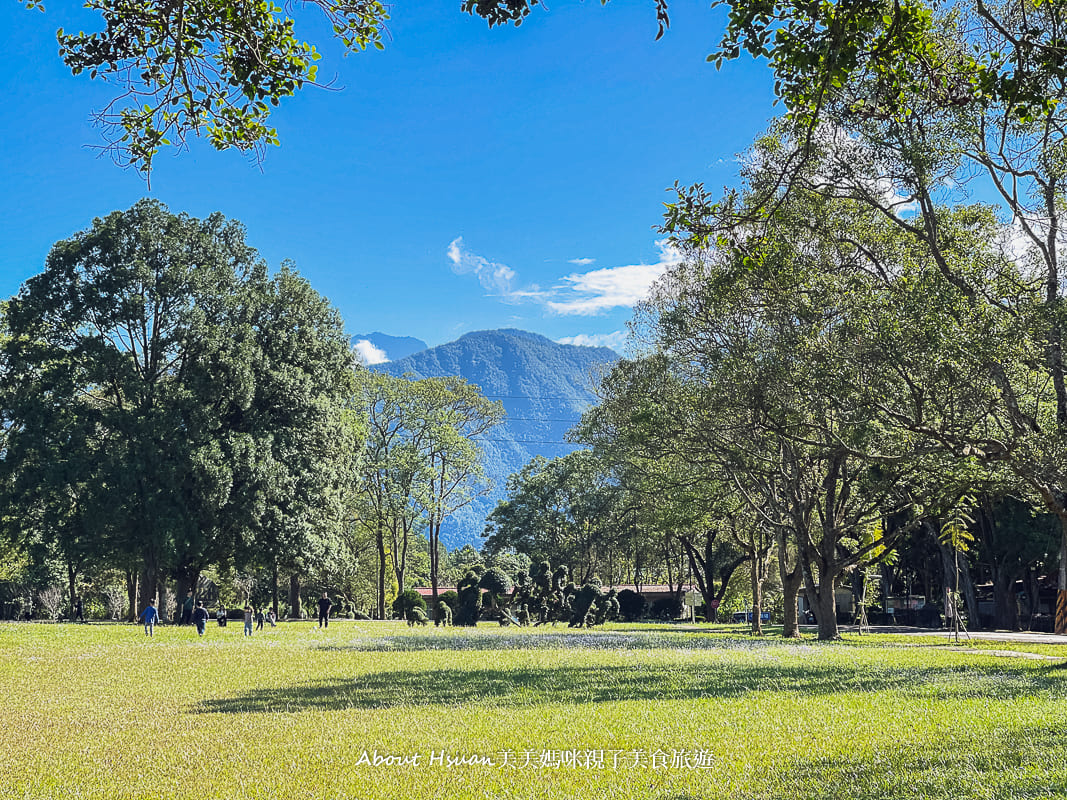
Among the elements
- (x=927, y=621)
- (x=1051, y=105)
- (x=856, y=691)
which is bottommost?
(x=927, y=621)

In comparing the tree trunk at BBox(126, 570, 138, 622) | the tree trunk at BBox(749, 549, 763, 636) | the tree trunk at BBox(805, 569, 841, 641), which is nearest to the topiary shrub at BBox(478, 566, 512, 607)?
the tree trunk at BBox(749, 549, 763, 636)

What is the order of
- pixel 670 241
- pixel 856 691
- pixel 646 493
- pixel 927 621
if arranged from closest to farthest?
1. pixel 670 241
2. pixel 856 691
3. pixel 646 493
4. pixel 927 621

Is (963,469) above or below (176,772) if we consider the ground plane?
above

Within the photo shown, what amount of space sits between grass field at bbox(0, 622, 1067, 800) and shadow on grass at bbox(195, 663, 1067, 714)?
61mm

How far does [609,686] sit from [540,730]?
419cm

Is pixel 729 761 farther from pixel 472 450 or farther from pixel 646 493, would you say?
pixel 472 450

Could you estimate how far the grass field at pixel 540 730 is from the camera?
599 cm

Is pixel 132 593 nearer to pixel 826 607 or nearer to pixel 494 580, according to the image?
pixel 494 580

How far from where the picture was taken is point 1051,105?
22.4ft

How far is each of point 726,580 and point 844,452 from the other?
135 ft

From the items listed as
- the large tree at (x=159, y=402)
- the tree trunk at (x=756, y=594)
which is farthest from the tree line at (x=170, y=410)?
the tree trunk at (x=756, y=594)

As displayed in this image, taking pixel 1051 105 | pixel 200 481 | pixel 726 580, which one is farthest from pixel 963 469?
pixel 726 580

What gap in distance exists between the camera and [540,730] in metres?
8.05

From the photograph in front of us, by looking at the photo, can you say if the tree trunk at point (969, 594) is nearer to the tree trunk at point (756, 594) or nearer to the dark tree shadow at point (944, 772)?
the tree trunk at point (756, 594)
